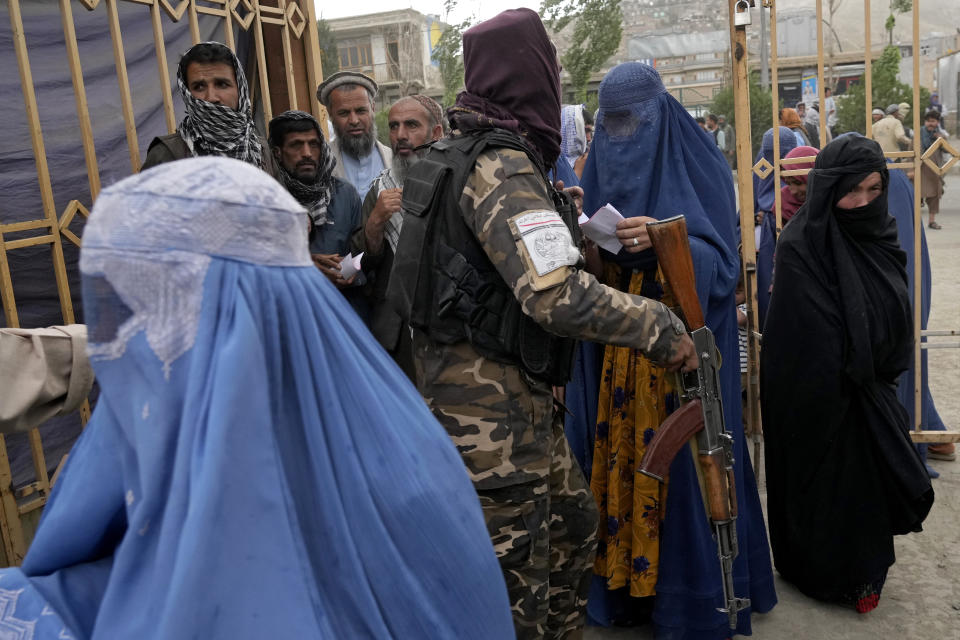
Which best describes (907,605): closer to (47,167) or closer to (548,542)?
(548,542)

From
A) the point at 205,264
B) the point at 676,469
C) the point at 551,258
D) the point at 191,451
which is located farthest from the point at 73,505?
the point at 676,469

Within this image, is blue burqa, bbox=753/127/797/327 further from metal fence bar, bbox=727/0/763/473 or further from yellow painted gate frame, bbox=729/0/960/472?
metal fence bar, bbox=727/0/763/473

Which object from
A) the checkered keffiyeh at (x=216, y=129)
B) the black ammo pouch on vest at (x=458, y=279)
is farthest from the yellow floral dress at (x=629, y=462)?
the checkered keffiyeh at (x=216, y=129)

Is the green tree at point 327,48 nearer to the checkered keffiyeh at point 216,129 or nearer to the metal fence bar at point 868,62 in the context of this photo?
the metal fence bar at point 868,62

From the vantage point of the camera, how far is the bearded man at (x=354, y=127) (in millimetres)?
3879

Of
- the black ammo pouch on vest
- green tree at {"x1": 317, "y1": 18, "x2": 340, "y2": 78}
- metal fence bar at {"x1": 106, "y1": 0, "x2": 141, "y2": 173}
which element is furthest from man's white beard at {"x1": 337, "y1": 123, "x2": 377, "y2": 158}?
green tree at {"x1": 317, "y1": 18, "x2": 340, "y2": 78}

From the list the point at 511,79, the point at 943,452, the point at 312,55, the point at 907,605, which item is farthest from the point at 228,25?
the point at 943,452

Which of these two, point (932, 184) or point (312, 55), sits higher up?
point (312, 55)

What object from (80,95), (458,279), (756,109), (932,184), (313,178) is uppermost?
(756,109)

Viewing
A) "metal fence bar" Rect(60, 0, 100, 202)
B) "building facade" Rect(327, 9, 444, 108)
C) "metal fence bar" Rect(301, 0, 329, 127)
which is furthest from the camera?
"building facade" Rect(327, 9, 444, 108)

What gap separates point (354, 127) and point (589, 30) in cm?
1873

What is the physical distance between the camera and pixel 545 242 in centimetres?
193

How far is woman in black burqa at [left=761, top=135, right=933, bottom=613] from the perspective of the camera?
288 cm

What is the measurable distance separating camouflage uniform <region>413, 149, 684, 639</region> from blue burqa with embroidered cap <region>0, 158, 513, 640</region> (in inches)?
34.5
